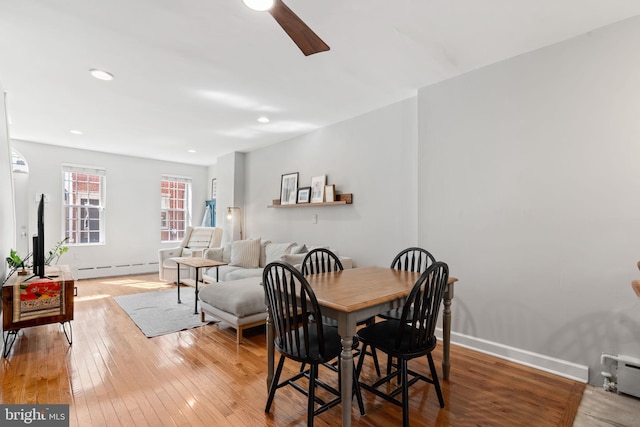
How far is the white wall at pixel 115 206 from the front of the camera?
5.91m

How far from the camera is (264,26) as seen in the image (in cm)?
233

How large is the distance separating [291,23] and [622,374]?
3121 millimetres

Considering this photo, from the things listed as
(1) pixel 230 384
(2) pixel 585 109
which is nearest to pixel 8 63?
(1) pixel 230 384

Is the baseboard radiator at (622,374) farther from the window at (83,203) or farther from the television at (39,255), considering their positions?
the window at (83,203)

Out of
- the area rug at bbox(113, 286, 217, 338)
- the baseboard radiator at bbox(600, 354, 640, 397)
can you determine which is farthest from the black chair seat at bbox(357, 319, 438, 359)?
the area rug at bbox(113, 286, 217, 338)

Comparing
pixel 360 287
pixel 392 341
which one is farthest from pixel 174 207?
pixel 392 341

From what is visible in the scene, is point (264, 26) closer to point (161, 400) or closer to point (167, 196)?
point (161, 400)

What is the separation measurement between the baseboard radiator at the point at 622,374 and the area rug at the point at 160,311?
12.1 feet

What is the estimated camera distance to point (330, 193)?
4.57m

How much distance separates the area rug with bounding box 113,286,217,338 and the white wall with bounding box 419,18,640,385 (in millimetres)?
3034

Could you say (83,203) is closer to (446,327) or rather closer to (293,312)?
(293,312)

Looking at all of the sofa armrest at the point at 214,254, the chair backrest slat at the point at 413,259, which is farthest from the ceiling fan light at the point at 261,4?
the sofa armrest at the point at 214,254

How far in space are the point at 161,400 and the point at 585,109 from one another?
375cm

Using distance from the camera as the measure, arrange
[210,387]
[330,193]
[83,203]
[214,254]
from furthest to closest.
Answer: [83,203] → [214,254] → [330,193] → [210,387]
